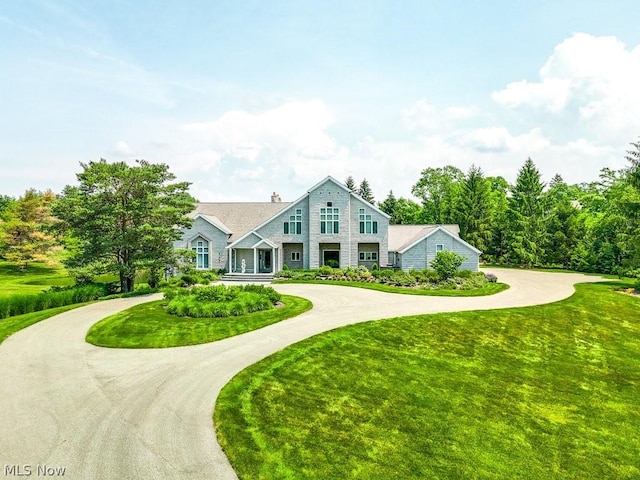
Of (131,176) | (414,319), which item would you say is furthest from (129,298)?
(414,319)

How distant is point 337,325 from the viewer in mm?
16219

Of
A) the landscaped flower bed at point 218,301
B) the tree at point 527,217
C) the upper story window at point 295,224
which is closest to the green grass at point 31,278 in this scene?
the landscaped flower bed at point 218,301

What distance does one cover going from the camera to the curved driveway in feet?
22.6

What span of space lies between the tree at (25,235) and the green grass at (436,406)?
43880 mm

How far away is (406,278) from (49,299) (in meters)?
22.0

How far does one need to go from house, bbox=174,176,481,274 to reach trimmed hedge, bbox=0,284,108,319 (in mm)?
14050

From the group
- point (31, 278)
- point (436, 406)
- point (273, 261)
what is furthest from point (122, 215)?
point (31, 278)

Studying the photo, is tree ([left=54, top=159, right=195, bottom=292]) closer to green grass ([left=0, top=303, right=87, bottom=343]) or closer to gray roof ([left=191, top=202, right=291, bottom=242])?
green grass ([left=0, top=303, right=87, bottom=343])

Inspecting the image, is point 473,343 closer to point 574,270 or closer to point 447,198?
point 574,270

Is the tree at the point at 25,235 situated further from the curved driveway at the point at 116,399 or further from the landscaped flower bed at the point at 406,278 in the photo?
the curved driveway at the point at 116,399

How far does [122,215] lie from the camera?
24.3 metres

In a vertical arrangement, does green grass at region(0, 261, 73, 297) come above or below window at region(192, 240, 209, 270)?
below

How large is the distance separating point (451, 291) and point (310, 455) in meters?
20.0

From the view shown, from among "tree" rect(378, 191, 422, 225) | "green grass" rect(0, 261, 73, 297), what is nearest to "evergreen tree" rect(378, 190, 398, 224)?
"tree" rect(378, 191, 422, 225)
